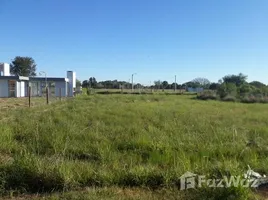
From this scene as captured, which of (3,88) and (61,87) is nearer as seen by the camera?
(3,88)

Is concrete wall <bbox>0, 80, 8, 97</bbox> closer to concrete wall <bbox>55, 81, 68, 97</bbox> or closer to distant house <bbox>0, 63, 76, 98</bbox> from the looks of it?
distant house <bbox>0, 63, 76, 98</bbox>

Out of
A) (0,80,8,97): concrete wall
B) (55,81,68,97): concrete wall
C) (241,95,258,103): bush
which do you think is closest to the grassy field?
(241,95,258,103): bush

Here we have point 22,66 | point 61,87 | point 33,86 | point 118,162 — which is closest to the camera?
point 118,162

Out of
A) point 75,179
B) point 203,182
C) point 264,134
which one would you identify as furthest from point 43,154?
point 264,134

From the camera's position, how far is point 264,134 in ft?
30.4

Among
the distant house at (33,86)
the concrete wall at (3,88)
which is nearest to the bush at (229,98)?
the distant house at (33,86)

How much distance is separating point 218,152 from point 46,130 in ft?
14.6

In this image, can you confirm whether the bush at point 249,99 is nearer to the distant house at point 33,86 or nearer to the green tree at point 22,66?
the distant house at point 33,86

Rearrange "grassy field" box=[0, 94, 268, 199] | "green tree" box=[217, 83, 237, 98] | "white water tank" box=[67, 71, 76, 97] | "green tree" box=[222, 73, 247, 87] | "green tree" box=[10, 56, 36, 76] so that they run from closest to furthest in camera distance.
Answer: "grassy field" box=[0, 94, 268, 199], "green tree" box=[217, 83, 237, 98], "white water tank" box=[67, 71, 76, 97], "green tree" box=[10, 56, 36, 76], "green tree" box=[222, 73, 247, 87]

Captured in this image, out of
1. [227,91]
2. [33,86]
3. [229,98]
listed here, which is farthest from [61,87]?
[227,91]

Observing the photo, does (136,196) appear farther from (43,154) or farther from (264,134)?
(264,134)

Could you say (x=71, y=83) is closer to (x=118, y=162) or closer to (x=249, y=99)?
(x=249, y=99)

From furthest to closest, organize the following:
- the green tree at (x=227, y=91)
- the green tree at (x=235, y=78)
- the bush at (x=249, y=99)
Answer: the green tree at (x=235, y=78), the green tree at (x=227, y=91), the bush at (x=249, y=99)

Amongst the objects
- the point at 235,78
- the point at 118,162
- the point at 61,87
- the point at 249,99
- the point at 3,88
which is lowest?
the point at 118,162
